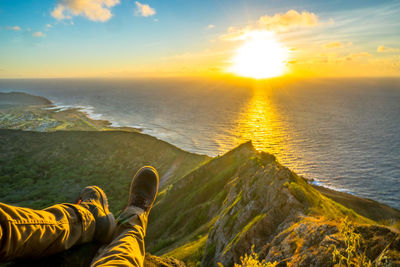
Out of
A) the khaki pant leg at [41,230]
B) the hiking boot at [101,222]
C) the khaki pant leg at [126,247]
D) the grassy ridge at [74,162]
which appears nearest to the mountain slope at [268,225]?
the khaki pant leg at [126,247]

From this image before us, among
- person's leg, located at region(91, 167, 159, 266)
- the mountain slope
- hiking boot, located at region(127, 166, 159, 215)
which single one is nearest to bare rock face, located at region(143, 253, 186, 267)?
person's leg, located at region(91, 167, 159, 266)

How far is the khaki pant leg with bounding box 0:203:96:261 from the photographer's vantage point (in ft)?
8.57

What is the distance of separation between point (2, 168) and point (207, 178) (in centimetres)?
4395

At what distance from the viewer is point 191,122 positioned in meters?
80.0

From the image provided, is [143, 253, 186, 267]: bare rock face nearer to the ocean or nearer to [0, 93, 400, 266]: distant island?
[0, 93, 400, 266]: distant island

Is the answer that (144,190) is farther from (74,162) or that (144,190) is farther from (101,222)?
(74,162)

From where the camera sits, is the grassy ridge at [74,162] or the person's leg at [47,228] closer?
the person's leg at [47,228]

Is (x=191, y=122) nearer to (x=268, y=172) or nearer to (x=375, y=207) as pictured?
(x=375, y=207)

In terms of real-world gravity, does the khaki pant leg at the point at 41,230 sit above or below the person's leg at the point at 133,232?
above

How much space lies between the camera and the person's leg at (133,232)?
10.5 ft

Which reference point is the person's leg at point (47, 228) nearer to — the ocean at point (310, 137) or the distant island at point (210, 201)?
the distant island at point (210, 201)

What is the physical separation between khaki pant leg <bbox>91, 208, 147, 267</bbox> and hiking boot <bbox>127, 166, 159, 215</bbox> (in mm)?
956

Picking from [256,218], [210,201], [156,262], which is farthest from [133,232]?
[210,201]

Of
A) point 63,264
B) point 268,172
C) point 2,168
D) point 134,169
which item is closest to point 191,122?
point 134,169
